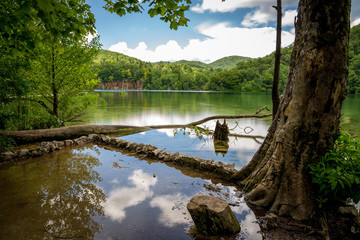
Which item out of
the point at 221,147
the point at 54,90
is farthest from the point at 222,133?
the point at 54,90

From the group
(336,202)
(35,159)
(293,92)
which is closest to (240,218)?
(336,202)

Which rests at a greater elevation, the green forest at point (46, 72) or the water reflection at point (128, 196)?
the green forest at point (46, 72)

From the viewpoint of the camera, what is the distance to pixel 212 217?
3.25 meters

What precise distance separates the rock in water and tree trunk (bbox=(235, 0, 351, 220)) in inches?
53.2

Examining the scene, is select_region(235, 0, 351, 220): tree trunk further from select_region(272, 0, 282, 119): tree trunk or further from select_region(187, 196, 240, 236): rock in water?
select_region(272, 0, 282, 119): tree trunk

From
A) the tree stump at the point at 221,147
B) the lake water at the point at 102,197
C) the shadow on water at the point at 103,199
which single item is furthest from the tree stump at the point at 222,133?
the shadow on water at the point at 103,199

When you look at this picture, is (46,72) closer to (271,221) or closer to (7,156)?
(7,156)

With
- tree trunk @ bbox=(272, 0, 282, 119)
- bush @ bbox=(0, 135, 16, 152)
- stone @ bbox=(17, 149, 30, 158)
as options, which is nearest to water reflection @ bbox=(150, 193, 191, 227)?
tree trunk @ bbox=(272, 0, 282, 119)

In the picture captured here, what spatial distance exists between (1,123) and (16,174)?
2420 millimetres

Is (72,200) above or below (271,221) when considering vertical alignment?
below

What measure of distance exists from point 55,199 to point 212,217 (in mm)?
3777

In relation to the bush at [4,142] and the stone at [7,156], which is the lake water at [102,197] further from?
the bush at [4,142]

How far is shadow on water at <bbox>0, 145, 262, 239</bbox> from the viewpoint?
3.50m

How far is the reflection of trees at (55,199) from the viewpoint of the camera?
138 inches
